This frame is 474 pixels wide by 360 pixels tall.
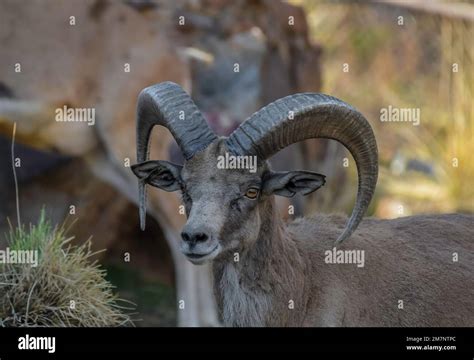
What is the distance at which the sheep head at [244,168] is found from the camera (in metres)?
6.91

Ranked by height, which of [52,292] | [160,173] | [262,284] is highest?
[160,173]

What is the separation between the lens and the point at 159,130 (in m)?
11.8

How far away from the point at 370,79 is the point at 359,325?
17826 mm

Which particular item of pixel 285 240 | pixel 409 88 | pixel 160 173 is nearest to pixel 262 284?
pixel 285 240

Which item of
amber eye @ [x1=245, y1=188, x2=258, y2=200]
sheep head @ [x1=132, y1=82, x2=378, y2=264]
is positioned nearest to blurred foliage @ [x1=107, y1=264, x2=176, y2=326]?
sheep head @ [x1=132, y1=82, x2=378, y2=264]

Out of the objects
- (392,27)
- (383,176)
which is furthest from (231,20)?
(392,27)

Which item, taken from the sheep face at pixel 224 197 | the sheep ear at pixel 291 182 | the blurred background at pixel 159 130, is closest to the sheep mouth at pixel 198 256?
the sheep face at pixel 224 197

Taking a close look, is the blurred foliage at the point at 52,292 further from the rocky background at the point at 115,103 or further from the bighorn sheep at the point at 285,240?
the rocky background at the point at 115,103

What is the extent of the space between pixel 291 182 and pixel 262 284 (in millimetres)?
731

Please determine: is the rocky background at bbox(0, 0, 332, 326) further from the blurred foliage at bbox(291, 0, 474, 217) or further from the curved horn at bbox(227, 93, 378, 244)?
the curved horn at bbox(227, 93, 378, 244)

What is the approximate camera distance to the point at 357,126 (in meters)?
7.32

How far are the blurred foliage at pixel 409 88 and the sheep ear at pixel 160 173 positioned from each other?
7.53 metres

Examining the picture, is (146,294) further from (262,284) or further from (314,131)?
(314,131)

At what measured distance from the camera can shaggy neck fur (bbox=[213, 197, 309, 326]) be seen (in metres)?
7.24
